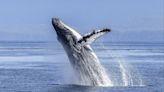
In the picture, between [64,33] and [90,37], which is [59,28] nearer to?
[64,33]

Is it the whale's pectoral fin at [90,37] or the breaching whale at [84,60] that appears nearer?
the whale's pectoral fin at [90,37]

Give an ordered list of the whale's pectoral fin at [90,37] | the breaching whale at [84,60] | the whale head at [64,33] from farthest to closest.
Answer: the whale head at [64,33] < the breaching whale at [84,60] < the whale's pectoral fin at [90,37]

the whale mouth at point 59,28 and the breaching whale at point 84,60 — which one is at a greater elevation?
the whale mouth at point 59,28

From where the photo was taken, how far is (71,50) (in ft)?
88.1

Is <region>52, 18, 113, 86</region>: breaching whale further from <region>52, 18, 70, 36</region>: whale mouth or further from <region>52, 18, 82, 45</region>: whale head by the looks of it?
<region>52, 18, 70, 36</region>: whale mouth

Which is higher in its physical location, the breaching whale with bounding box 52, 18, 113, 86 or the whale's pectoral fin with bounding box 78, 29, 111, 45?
the whale's pectoral fin with bounding box 78, 29, 111, 45

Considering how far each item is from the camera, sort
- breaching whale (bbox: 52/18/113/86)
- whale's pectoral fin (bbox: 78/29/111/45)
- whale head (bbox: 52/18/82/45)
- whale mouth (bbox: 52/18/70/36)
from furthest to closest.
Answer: whale mouth (bbox: 52/18/70/36), whale head (bbox: 52/18/82/45), breaching whale (bbox: 52/18/113/86), whale's pectoral fin (bbox: 78/29/111/45)

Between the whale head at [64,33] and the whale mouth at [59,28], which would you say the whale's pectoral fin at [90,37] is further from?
the whale mouth at [59,28]

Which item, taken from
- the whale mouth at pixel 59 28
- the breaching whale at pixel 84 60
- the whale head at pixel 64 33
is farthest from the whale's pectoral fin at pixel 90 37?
the whale mouth at pixel 59 28

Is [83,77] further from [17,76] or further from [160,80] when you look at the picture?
[17,76]

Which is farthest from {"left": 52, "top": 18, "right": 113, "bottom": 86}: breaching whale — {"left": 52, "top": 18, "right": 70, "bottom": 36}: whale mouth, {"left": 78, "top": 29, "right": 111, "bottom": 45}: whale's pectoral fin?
{"left": 52, "top": 18, "right": 70, "bottom": 36}: whale mouth

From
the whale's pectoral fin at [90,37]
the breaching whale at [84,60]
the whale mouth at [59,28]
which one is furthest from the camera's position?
the whale mouth at [59,28]

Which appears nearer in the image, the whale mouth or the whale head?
the whale head

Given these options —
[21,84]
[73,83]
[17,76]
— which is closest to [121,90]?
[73,83]
